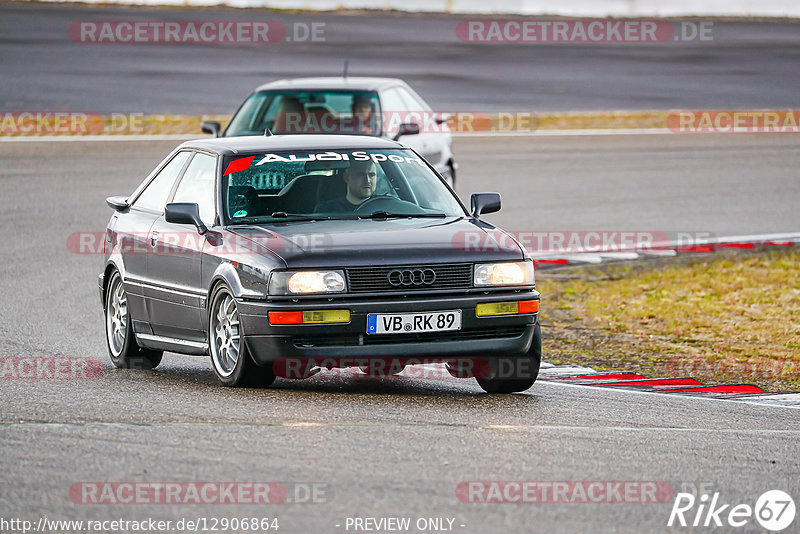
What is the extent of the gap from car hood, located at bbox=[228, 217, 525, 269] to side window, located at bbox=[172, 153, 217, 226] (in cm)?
42

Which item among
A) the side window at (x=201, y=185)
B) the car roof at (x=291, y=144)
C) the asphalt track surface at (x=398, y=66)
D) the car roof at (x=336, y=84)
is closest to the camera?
the side window at (x=201, y=185)

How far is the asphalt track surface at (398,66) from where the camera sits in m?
28.1

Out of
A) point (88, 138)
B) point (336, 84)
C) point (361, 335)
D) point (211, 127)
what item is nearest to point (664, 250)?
point (336, 84)

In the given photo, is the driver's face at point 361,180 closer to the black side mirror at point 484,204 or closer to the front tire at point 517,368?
the black side mirror at point 484,204

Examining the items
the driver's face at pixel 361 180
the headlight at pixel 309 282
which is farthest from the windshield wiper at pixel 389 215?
the headlight at pixel 309 282

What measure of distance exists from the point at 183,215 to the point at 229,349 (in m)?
0.91

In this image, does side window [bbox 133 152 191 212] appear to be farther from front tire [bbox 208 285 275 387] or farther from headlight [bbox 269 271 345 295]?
headlight [bbox 269 271 345 295]

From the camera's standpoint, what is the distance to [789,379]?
9.85 metres

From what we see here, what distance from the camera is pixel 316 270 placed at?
8.08m

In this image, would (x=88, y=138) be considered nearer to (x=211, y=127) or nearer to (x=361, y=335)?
(x=211, y=127)

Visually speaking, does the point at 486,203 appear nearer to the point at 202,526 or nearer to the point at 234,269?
the point at 234,269

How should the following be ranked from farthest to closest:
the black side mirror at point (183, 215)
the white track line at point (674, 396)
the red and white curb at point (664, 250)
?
the red and white curb at point (664, 250) → the black side mirror at point (183, 215) → the white track line at point (674, 396)

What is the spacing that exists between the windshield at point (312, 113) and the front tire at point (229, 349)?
7668 mm

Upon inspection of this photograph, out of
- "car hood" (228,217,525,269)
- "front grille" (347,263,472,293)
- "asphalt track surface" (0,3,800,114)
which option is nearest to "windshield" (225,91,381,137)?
"car hood" (228,217,525,269)
